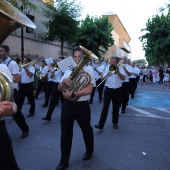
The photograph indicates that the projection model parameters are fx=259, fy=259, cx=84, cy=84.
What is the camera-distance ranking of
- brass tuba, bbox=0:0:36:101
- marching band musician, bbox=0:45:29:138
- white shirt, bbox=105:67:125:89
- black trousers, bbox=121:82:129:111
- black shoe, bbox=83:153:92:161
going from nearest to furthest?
brass tuba, bbox=0:0:36:101 < black shoe, bbox=83:153:92:161 < marching band musician, bbox=0:45:29:138 < white shirt, bbox=105:67:125:89 < black trousers, bbox=121:82:129:111

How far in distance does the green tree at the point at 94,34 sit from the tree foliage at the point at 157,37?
4.18m

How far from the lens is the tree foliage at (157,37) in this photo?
89.1 ft

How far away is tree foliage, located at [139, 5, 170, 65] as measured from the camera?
27172 mm

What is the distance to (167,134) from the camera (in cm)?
596

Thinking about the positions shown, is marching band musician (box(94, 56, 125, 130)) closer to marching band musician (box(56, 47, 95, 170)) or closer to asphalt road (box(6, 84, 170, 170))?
asphalt road (box(6, 84, 170, 170))

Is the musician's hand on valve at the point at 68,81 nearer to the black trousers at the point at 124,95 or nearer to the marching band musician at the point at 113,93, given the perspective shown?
the marching band musician at the point at 113,93

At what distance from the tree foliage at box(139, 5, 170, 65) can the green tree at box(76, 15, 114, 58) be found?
13.7 feet

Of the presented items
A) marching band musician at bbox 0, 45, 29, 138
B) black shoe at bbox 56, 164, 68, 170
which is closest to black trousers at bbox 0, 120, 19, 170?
black shoe at bbox 56, 164, 68, 170

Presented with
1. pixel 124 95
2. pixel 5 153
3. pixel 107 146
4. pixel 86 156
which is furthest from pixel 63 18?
pixel 5 153

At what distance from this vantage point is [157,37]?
28.0 metres

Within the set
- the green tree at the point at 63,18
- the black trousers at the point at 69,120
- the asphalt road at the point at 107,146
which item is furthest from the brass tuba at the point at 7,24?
the green tree at the point at 63,18

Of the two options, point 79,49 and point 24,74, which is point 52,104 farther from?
point 79,49

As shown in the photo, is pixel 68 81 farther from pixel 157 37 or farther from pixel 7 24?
pixel 157 37

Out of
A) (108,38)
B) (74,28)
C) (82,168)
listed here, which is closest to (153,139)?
(82,168)
